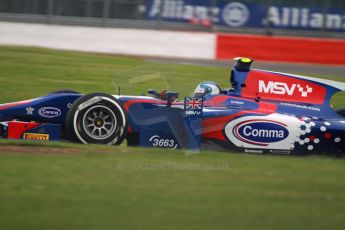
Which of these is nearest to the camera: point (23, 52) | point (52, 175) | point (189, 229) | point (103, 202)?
point (189, 229)

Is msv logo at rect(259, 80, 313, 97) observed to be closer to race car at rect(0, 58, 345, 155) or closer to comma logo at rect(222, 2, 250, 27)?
race car at rect(0, 58, 345, 155)

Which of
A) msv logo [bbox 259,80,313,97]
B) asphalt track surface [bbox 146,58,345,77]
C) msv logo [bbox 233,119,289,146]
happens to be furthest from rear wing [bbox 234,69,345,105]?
asphalt track surface [bbox 146,58,345,77]

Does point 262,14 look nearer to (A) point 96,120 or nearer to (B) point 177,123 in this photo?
(B) point 177,123

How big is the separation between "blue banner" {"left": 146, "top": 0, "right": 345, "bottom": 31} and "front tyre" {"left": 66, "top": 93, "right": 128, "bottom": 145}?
11.8 metres

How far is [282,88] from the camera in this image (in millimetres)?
8719

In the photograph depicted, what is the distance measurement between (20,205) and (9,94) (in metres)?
6.81

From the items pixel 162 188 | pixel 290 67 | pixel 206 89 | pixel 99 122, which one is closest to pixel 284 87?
pixel 206 89

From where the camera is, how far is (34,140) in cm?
777

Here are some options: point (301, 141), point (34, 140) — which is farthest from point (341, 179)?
point (34, 140)

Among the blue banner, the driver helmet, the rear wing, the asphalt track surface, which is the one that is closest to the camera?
the driver helmet

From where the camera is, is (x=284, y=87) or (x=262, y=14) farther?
(x=262, y=14)

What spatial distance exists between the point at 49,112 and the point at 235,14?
12.4 meters

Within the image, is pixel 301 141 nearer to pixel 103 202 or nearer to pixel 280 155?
pixel 280 155

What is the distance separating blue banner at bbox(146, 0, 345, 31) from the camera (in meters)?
Result: 19.3
